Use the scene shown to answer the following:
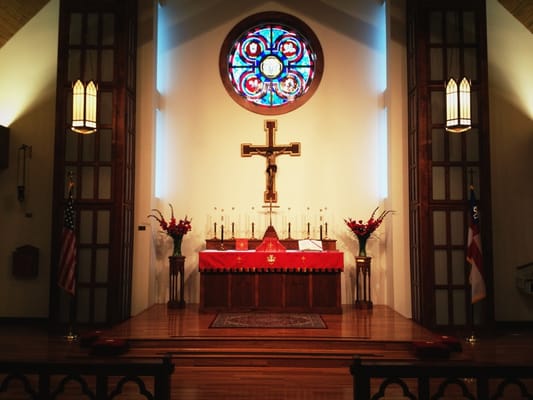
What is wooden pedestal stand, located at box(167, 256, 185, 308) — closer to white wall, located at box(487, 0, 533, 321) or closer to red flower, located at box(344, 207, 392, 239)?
red flower, located at box(344, 207, 392, 239)

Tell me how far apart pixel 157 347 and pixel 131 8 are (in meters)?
4.88

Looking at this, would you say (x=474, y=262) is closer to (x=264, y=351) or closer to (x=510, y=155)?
(x=510, y=155)

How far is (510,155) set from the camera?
7.64 m

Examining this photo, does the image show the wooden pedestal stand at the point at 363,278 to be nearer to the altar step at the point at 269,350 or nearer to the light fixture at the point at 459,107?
the altar step at the point at 269,350

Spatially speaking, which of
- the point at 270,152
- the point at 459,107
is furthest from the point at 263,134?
the point at 459,107

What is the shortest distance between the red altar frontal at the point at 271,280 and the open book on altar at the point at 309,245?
331mm

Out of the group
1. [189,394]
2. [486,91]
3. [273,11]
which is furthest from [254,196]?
[189,394]

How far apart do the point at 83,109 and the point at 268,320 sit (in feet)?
11.1

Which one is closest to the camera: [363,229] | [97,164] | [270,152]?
[97,164]

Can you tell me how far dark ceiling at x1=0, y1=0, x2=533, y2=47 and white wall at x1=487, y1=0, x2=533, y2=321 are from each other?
0.13 m

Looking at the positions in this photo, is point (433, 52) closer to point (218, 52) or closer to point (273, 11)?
point (273, 11)

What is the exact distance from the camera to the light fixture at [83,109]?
5957 millimetres

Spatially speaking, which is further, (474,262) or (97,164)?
(97,164)

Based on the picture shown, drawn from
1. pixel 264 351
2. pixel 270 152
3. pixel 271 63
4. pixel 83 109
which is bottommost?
pixel 264 351
